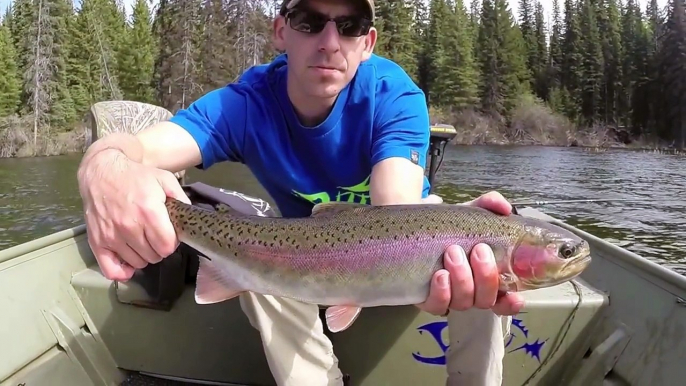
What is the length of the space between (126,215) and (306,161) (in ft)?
3.70

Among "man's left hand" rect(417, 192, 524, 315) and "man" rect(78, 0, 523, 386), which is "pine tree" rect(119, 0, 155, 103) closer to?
"man" rect(78, 0, 523, 386)

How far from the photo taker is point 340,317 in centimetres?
225

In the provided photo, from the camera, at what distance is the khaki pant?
2.51m

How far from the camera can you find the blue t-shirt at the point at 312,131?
2814 millimetres

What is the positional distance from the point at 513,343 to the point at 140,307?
205 centimetres

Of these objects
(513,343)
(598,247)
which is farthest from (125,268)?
(598,247)

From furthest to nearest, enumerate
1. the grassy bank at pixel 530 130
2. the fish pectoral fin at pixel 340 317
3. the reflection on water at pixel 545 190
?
the grassy bank at pixel 530 130 < the reflection on water at pixel 545 190 < the fish pectoral fin at pixel 340 317

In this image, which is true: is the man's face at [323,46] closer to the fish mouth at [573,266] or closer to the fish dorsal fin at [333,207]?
the fish dorsal fin at [333,207]

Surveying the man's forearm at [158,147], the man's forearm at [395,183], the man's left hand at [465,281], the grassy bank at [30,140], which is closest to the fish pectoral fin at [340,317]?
the man's left hand at [465,281]

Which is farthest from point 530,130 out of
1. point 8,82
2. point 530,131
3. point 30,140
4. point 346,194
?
point 346,194

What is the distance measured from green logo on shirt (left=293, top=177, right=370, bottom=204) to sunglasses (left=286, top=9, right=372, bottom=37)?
73 centimetres

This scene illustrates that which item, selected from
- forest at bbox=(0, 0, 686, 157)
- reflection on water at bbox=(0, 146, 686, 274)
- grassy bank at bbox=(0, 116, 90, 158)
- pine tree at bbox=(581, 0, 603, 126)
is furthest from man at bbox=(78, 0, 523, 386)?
pine tree at bbox=(581, 0, 603, 126)

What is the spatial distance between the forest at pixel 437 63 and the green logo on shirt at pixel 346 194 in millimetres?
36192

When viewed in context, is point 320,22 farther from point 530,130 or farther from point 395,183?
point 530,130
